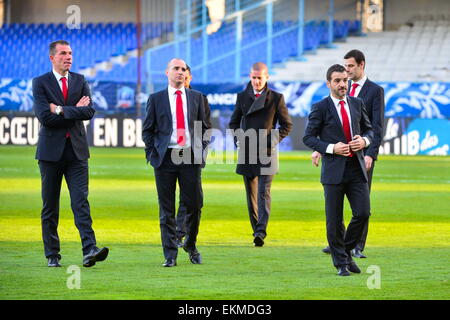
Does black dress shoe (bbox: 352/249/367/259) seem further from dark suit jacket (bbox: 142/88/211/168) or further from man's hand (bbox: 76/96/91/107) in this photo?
man's hand (bbox: 76/96/91/107)

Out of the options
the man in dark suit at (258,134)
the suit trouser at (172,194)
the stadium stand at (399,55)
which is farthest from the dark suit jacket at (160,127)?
the stadium stand at (399,55)

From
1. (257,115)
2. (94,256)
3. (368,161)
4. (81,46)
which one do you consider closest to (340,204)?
(368,161)

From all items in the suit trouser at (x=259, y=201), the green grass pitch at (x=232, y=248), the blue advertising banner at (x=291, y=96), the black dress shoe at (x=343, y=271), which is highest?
the blue advertising banner at (x=291, y=96)

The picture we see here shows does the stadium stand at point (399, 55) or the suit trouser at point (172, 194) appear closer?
the suit trouser at point (172, 194)

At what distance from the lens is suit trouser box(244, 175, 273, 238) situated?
12883 millimetres

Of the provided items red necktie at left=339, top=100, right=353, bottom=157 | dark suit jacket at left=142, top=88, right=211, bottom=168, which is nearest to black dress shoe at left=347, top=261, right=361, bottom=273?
red necktie at left=339, top=100, right=353, bottom=157

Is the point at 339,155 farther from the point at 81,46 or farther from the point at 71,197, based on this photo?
the point at 81,46

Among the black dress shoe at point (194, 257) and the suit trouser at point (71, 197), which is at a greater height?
the suit trouser at point (71, 197)

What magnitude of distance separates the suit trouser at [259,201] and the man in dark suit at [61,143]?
8.88 feet

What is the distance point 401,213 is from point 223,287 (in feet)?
27.5

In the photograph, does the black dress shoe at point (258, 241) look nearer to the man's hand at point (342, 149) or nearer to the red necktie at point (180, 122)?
the red necktie at point (180, 122)

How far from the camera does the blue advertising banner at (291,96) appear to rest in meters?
36.7

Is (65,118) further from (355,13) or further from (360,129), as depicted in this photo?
(355,13)

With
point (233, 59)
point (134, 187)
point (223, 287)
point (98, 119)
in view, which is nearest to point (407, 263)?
point (223, 287)
